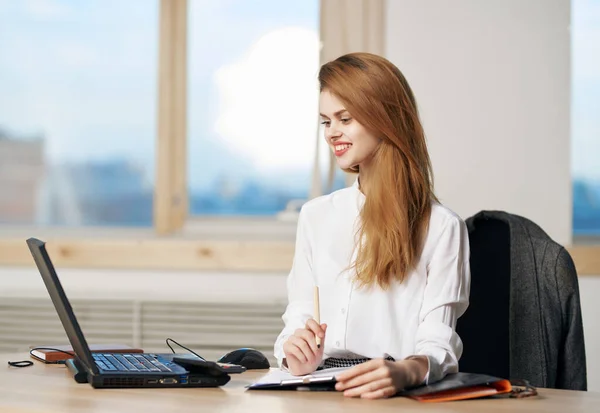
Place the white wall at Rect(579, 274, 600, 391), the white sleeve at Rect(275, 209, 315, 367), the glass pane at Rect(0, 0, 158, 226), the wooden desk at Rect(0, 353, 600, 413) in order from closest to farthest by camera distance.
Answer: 1. the wooden desk at Rect(0, 353, 600, 413)
2. the white sleeve at Rect(275, 209, 315, 367)
3. the white wall at Rect(579, 274, 600, 391)
4. the glass pane at Rect(0, 0, 158, 226)

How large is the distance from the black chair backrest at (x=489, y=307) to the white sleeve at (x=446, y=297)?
226 mm

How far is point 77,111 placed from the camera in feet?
12.8

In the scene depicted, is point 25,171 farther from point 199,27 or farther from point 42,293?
point 199,27

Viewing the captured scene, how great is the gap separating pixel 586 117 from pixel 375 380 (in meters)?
2.46

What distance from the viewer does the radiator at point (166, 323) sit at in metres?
3.44

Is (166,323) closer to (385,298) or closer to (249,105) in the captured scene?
(249,105)

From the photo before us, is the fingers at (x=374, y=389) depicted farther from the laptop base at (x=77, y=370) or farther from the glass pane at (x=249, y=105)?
the glass pane at (x=249, y=105)

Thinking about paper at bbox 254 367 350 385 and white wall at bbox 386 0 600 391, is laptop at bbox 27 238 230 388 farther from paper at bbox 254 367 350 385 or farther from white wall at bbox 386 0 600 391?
white wall at bbox 386 0 600 391

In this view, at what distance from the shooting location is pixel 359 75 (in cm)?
188

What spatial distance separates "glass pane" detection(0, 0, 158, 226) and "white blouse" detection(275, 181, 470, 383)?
Result: 1.99 meters

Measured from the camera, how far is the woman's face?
188 cm

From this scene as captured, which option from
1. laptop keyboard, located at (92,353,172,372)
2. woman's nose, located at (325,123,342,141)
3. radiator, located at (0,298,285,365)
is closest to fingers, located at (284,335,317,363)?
laptop keyboard, located at (92,353,172,372)

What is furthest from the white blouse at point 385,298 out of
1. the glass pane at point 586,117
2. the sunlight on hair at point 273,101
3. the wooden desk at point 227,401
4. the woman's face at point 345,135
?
the glass pane at point 586,117

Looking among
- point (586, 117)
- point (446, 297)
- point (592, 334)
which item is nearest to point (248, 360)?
point (446, 297)
